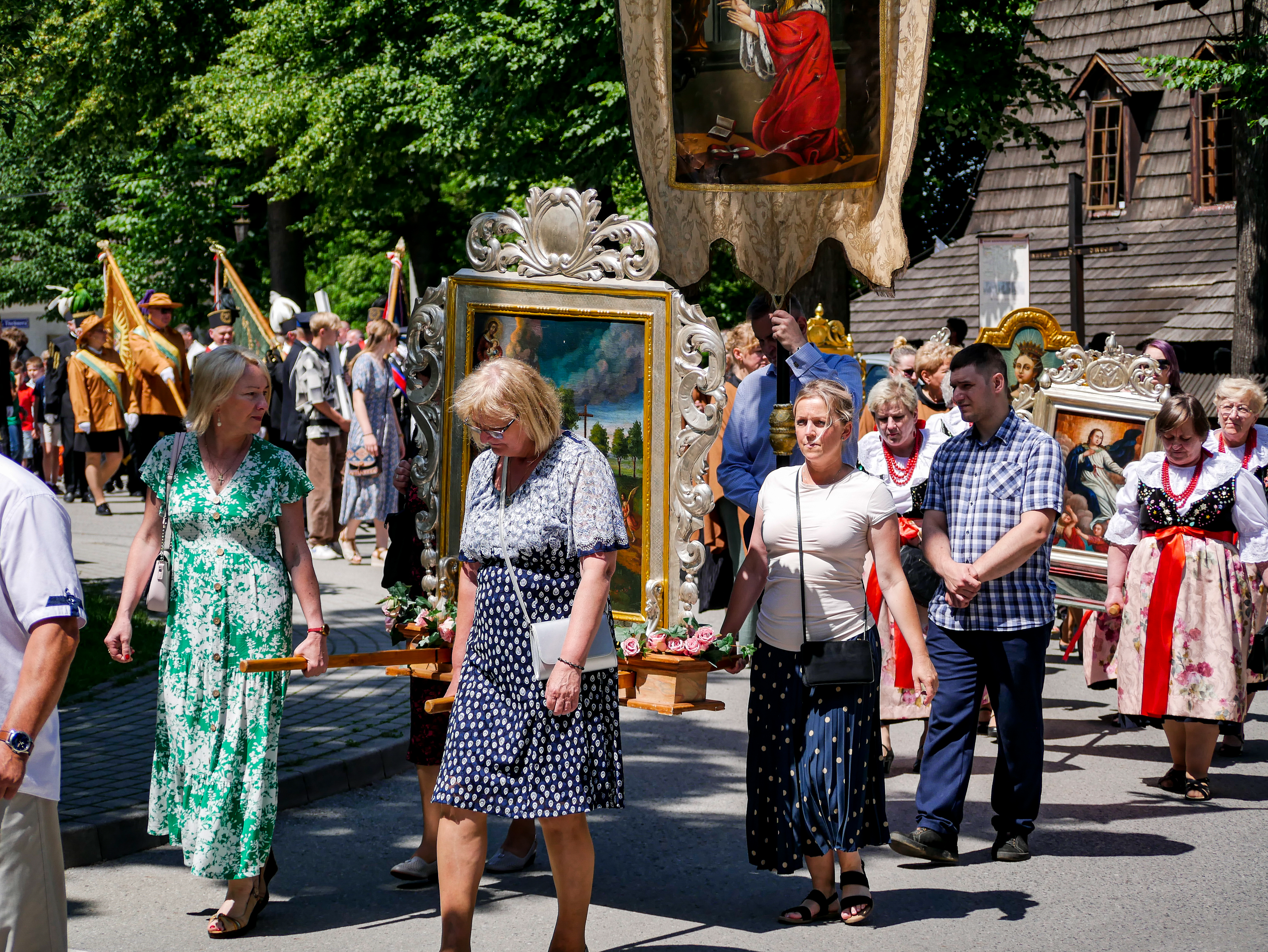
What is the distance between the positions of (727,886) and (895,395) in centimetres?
285

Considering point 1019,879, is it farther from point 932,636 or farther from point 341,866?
point 341,866

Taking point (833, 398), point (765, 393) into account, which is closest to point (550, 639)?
point (833, 398)

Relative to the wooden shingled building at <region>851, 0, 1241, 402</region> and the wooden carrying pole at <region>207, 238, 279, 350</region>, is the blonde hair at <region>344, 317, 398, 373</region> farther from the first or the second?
the wooden shingled building at <region>851, 0, 1241, 402</region>

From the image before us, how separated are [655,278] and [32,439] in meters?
20.3

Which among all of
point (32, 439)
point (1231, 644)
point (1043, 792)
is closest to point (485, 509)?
point (1043, 792)

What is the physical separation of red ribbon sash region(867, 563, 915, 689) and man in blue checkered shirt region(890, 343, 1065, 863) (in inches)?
48.2

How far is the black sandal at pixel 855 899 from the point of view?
5539 mm

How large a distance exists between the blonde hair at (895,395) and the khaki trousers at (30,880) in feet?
16.8

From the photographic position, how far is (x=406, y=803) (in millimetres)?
7156

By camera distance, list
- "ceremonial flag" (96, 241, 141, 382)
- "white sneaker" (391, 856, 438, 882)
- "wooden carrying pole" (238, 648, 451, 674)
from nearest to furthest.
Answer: "wooden carrying pole" (238, 648, 451, 674), "white sneaker" (391, 856, 438, 882), "ceremonial flag" (96, 241, 141, 382)

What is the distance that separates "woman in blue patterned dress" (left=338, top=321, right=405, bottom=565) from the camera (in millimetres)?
13406

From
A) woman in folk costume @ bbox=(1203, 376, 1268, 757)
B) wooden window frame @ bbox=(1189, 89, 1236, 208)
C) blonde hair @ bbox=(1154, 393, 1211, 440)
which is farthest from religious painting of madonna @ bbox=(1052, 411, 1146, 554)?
wooden window frame @ bbox=(1189, 89, 1236, 208)

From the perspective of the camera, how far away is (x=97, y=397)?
17547mm

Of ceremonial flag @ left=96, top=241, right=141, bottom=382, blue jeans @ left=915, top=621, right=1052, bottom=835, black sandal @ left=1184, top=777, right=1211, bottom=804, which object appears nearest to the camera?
blue jeans @ left=915, top=621, right=1052, bottom=835
